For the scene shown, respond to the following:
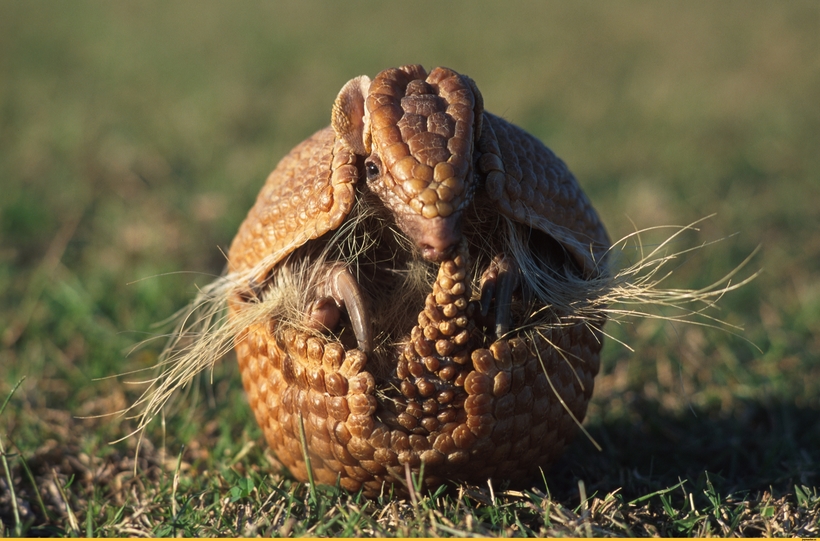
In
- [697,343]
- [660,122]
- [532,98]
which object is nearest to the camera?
[697,343]

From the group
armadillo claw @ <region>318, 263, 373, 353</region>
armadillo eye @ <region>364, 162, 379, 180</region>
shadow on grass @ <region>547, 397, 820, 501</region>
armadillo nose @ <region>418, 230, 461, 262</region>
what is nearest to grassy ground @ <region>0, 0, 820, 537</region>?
shadow on grass @ <region>547, 397, 820, 501</region>

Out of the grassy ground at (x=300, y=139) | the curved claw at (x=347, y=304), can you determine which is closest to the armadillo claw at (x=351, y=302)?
the curved claw at (x=347, y=304)

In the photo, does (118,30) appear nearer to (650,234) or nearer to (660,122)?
(660,122)

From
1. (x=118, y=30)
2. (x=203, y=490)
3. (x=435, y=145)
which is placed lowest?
(x=203, y=490)

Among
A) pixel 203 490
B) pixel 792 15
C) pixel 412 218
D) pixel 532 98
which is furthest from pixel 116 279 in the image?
pixel 792 15

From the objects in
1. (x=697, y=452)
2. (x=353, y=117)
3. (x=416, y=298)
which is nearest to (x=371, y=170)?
(x=353, y=117)

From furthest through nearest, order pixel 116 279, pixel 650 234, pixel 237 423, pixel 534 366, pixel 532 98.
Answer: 1. pixel 532 98
2. pixel 650 234
3. pixel 116 279
4. pixel 237 423
5. pixel 534 366

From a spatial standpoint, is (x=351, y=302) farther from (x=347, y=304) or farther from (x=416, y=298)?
(x=416, y=298)

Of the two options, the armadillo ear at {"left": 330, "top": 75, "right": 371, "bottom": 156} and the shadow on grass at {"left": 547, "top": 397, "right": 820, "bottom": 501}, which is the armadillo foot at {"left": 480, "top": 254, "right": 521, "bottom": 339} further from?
the shadow on grass at {"left": 547, "top": 397, "right": 820, "bottom": 501}
